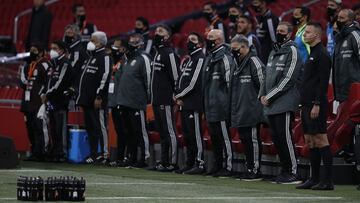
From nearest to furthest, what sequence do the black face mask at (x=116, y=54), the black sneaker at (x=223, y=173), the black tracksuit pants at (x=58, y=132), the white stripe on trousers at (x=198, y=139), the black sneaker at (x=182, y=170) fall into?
the black sneaker at (x=223, y=173)
the white stripe on trousers at (x=198, y=139)
the black sneaker at (x=182, y=170)
the black face mask at (x=116, y=54)
the black tracksuit pants at (x=58, y=132)

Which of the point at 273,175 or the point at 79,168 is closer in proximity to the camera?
the point at 273,175

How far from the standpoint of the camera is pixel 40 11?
24438 mm

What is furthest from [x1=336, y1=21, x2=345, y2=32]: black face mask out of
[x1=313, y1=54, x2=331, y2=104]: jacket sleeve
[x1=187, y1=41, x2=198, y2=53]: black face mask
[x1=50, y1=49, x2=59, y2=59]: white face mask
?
[x1=50, y1=49, x2=59, y2=59]: white face mask

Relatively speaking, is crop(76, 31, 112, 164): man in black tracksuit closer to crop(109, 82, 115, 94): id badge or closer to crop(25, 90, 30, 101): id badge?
crop(109, 82, 115, 94): id badge

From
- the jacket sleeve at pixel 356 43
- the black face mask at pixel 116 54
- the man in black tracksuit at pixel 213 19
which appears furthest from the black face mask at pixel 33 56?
the jacket sleeve at pixel 356 43

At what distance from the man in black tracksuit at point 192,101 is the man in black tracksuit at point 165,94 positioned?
1.40 feet

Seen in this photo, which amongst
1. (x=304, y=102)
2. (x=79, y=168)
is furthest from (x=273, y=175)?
(x=79, y=168)

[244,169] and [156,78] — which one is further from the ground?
[156,78]

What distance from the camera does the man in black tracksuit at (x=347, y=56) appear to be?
15914 millimetres

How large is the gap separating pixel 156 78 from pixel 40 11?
654 cm

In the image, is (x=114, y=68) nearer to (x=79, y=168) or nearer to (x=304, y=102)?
(x=79, y=168)

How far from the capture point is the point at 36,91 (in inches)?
824

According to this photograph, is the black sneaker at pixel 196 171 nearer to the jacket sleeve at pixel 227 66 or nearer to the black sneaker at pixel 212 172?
the black sneaker at pixel 212 172

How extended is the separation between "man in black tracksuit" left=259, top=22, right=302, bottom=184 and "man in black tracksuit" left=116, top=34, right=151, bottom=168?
3.68 metres
